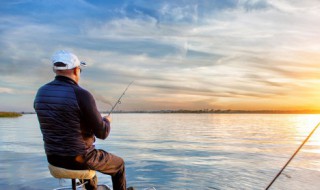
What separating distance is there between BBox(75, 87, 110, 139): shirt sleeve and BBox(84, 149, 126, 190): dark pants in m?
0.42

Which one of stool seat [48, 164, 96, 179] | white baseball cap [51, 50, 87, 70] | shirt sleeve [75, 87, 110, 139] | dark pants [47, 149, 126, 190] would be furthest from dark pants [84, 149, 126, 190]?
white baseball cap [51, 50, 87, 70]

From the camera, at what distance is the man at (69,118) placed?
4.65 metres

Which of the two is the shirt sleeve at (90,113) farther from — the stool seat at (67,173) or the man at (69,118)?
the stool seat at (67,173)

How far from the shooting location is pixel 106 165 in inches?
207

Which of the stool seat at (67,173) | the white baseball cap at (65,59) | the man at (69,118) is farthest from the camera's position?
the stool seat at (67,173)

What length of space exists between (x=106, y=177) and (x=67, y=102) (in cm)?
811

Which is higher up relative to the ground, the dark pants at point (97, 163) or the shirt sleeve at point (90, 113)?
the shirt sleeve at point (90, 113)

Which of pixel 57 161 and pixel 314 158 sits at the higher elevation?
pixel 57 161

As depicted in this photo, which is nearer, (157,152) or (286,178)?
(286,178)

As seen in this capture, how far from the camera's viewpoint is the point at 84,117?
4.71 meters

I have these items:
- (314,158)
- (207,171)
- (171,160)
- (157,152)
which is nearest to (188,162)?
(171,160)

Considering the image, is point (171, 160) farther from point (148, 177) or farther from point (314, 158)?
point (314, 158)

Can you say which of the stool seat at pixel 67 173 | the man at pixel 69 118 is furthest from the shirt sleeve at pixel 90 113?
the stool seat at pixel 67 173

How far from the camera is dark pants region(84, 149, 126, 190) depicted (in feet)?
16.5
